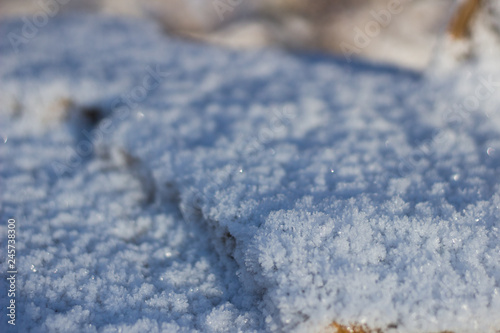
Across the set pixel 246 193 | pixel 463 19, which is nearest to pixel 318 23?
pixel 463 19

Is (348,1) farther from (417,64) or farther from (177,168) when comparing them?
(177,168)

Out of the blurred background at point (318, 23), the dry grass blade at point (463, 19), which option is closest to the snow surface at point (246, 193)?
the dry grass blade at point (463, 19)

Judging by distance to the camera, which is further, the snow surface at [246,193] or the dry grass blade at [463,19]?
the dry grass blade at [463,19]

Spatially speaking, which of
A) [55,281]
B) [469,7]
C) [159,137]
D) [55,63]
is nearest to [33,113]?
[55,63]

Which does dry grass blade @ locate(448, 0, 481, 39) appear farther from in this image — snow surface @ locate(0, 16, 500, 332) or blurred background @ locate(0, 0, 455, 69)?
blurred background @ locate(0, 0, 455, 69)

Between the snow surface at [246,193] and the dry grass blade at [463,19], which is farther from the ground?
the dry grass blade at [463,19]

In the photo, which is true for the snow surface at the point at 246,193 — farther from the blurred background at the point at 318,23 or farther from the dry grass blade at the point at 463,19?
the blurred background at the point at 318,23
